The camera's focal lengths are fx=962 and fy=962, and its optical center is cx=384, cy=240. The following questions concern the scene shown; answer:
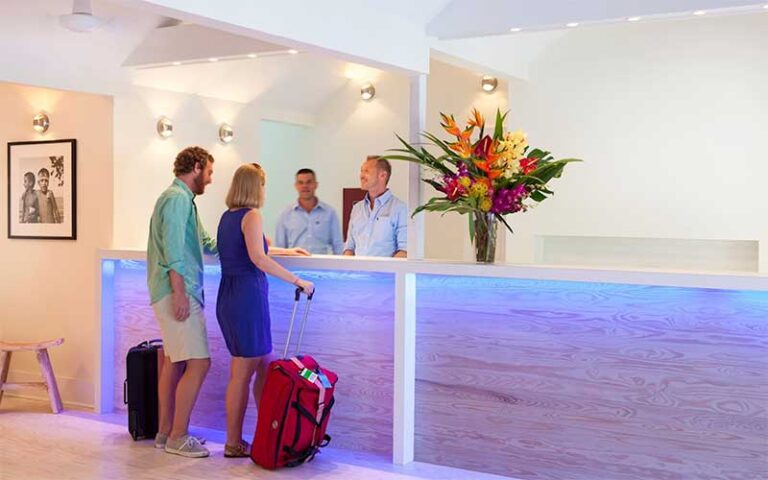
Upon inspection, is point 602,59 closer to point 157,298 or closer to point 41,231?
point 157,298

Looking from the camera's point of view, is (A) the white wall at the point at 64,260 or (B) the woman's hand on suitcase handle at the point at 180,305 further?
(A) the white wall at the point at 64,260

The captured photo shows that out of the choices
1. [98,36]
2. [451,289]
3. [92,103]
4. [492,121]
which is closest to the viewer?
[451,289]

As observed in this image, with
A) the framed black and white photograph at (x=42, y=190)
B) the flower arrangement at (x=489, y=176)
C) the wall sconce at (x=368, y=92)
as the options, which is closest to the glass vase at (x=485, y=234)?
the flower arrangement at (x=489, y=176)

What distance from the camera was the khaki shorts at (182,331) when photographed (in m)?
4.73

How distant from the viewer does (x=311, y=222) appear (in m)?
6.29

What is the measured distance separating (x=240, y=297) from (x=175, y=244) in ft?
1.35

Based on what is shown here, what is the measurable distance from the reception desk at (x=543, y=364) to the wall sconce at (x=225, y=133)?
6.57 feet

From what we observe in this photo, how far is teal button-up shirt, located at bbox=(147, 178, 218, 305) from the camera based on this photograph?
4.63m

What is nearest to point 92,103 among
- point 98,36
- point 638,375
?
point 98,36

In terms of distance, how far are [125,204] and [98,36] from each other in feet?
3.44

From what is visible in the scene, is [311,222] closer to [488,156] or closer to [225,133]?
[225,133]

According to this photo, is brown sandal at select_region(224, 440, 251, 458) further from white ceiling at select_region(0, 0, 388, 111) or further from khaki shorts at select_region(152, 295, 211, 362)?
white ceiling at select_region(0, 0, 388, 111)

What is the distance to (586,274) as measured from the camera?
4.08 meters

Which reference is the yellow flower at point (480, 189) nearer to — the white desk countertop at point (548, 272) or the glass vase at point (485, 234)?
the glass vase at point (485, 234)
